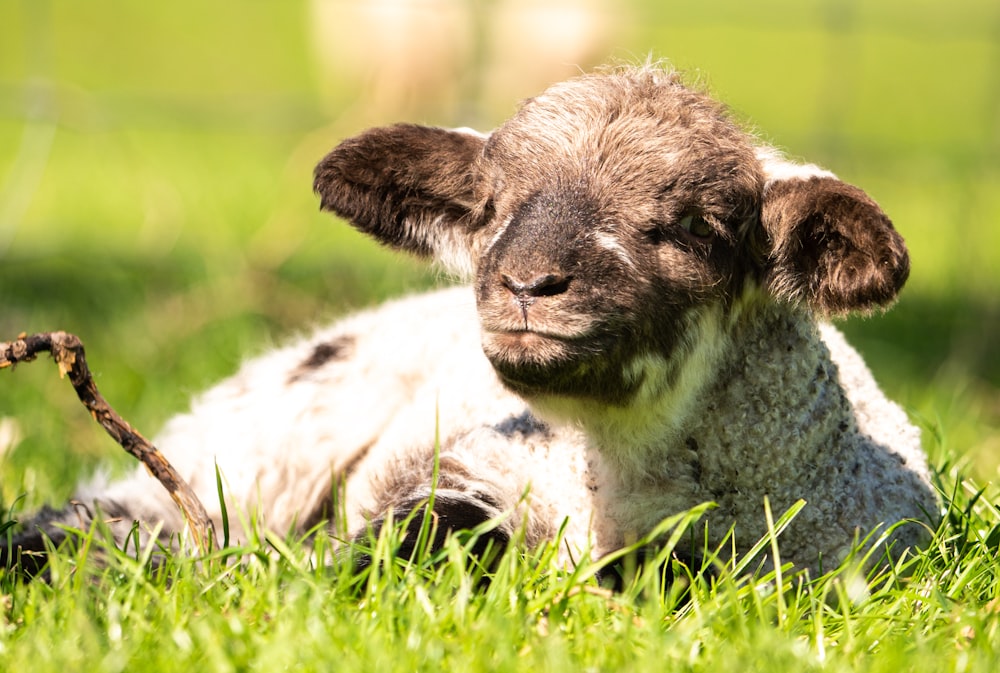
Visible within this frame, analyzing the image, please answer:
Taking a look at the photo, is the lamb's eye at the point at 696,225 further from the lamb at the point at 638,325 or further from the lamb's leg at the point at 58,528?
the lamb's leg at the point at 58,528

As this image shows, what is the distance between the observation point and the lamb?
3.51 meters

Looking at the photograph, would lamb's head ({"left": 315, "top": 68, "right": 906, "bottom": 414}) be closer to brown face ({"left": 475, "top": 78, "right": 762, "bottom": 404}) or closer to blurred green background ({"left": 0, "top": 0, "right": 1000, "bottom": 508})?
brown face ({"left": 475, "top": 78, "right": 762, "bottom": 404})

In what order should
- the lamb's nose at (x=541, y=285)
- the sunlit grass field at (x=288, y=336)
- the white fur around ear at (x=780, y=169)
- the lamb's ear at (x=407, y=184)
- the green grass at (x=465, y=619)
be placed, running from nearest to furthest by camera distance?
the green grass at (x=465, y=619)
the sunlit grass field at (x=288, y=336)
the lamb's nose at (x=541, y=285)
the white fur around ear at (x=780, y=169)
the lamb's ear at (x=407, y=184)

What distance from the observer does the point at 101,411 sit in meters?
3.64

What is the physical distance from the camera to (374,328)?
5398 mm

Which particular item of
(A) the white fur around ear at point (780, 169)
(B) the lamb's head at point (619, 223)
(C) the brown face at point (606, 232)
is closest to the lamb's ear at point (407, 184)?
(B) the lamb's head at point (619, 223)

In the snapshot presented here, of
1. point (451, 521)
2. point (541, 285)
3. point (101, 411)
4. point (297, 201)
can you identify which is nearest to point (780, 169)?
point (541, 285)

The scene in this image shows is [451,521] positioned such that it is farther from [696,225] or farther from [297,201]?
[297,201]

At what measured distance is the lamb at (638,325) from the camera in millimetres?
3506

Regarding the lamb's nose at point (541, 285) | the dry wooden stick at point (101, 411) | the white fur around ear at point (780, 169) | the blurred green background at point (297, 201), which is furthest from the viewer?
the blurred green background at point (297, 201)

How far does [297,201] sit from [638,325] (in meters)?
8.47

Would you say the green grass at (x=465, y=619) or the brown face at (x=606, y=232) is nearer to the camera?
the green grass at (x=465, y=619)

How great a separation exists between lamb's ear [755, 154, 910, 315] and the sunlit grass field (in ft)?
1.92

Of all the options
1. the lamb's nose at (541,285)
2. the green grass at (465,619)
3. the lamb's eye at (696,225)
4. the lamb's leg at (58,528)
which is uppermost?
the lamb's eye at (696,225)
